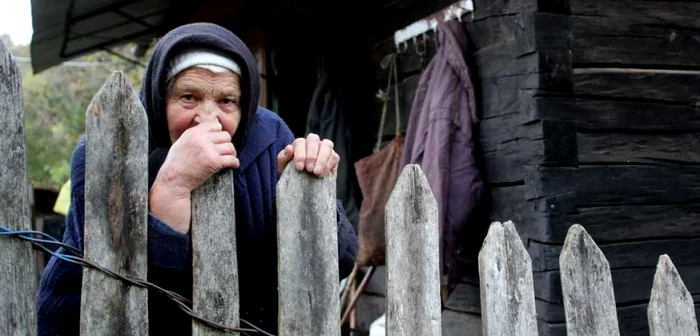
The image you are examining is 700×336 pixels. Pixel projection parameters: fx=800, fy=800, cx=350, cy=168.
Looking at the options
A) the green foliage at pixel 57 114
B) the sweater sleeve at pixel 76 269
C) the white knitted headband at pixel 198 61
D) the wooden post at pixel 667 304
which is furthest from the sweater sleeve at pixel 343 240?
the green foliage at pixel 57 114

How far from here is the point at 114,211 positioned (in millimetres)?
1593

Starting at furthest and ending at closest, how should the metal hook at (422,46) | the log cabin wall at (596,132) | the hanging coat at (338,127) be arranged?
the hanging coat at (338,127) → the metal hook at (422,46) → the log cabin wall at (596,132)

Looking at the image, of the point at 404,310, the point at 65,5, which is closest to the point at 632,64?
the point at 404,310

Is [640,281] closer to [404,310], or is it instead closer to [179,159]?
[404,310]

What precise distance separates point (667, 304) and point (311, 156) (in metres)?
1.13

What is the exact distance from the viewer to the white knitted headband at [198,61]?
179 centimetres

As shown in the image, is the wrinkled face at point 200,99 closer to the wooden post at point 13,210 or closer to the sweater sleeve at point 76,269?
the sweater sleeve at point 76,269

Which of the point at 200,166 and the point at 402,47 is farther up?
the point at 402,47

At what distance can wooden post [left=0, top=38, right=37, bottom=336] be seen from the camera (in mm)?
1533

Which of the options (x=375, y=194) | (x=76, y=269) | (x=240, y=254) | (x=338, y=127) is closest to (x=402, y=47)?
(x=338, y=127)

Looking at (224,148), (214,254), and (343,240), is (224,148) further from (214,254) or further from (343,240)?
(343,240)

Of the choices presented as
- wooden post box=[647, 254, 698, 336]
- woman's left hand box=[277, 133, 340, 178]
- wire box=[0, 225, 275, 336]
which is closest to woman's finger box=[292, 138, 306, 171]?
woman's left hand box=[277, 133, 340, 178]

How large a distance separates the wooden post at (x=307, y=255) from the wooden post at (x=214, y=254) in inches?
4.1

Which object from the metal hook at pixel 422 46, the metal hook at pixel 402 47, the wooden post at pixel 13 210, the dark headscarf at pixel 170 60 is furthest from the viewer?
the metal hook at pixel 402 47
